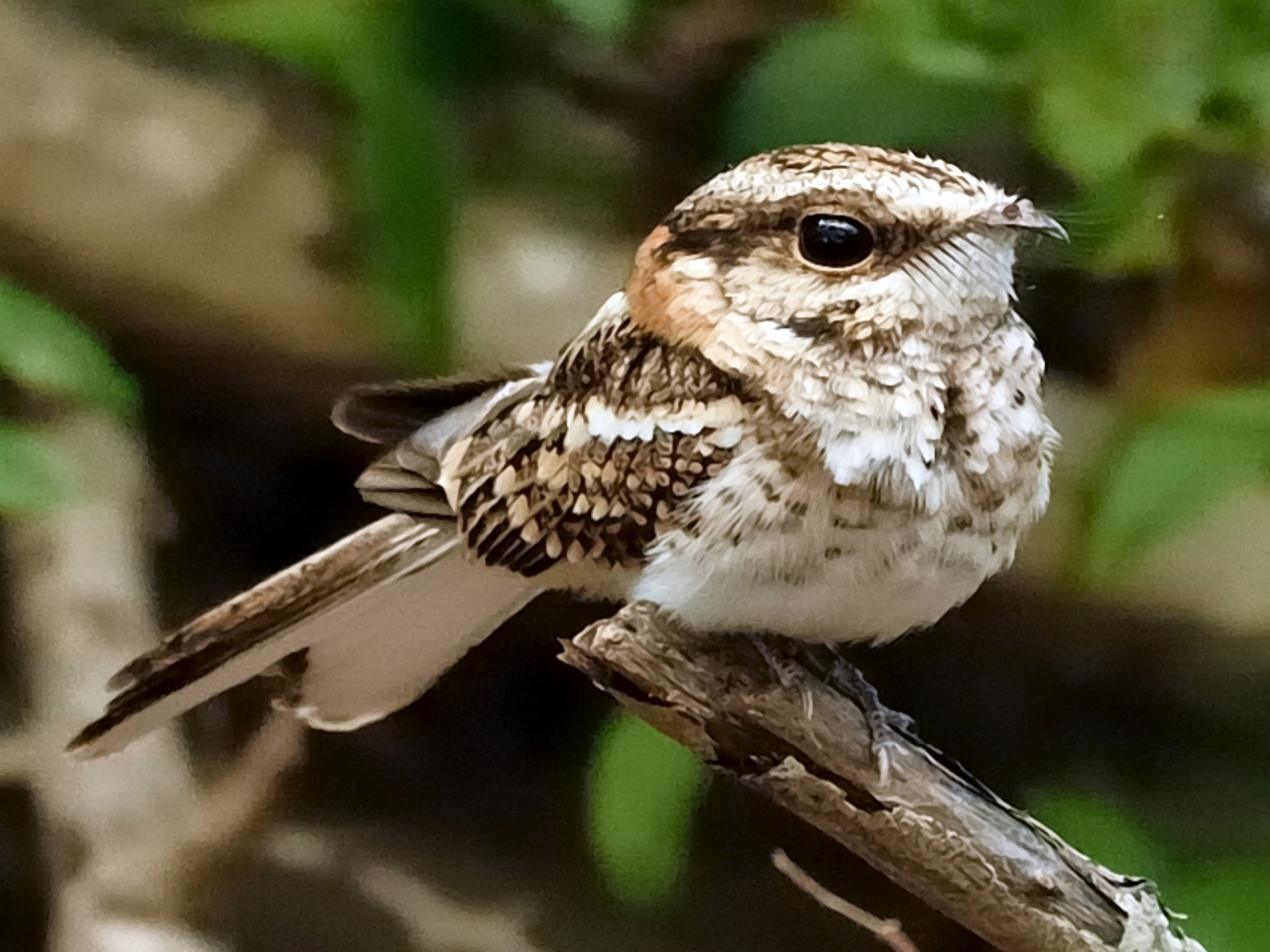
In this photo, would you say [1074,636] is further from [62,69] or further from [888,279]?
[62,69]

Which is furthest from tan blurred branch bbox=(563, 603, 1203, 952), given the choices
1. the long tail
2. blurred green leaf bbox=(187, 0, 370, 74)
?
blurred green leaf bbox=(187, 0, 370, 74)

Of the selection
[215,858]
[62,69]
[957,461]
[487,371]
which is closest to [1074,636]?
[957,461]

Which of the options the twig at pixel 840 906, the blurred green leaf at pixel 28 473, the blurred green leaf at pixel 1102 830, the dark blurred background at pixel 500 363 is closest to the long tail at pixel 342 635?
the dark blurred background at pixel 500 363

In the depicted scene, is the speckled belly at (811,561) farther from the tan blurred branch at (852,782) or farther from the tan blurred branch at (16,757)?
the tan blurred branch at (16,757)

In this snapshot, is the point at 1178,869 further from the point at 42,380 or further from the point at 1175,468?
the point at 42,380

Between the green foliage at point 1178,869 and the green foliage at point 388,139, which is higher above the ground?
the green foliage at point 388,139

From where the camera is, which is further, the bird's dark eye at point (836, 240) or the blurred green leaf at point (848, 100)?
the blurred green leaf at point (848, 100)

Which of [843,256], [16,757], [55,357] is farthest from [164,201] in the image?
[843,256]
